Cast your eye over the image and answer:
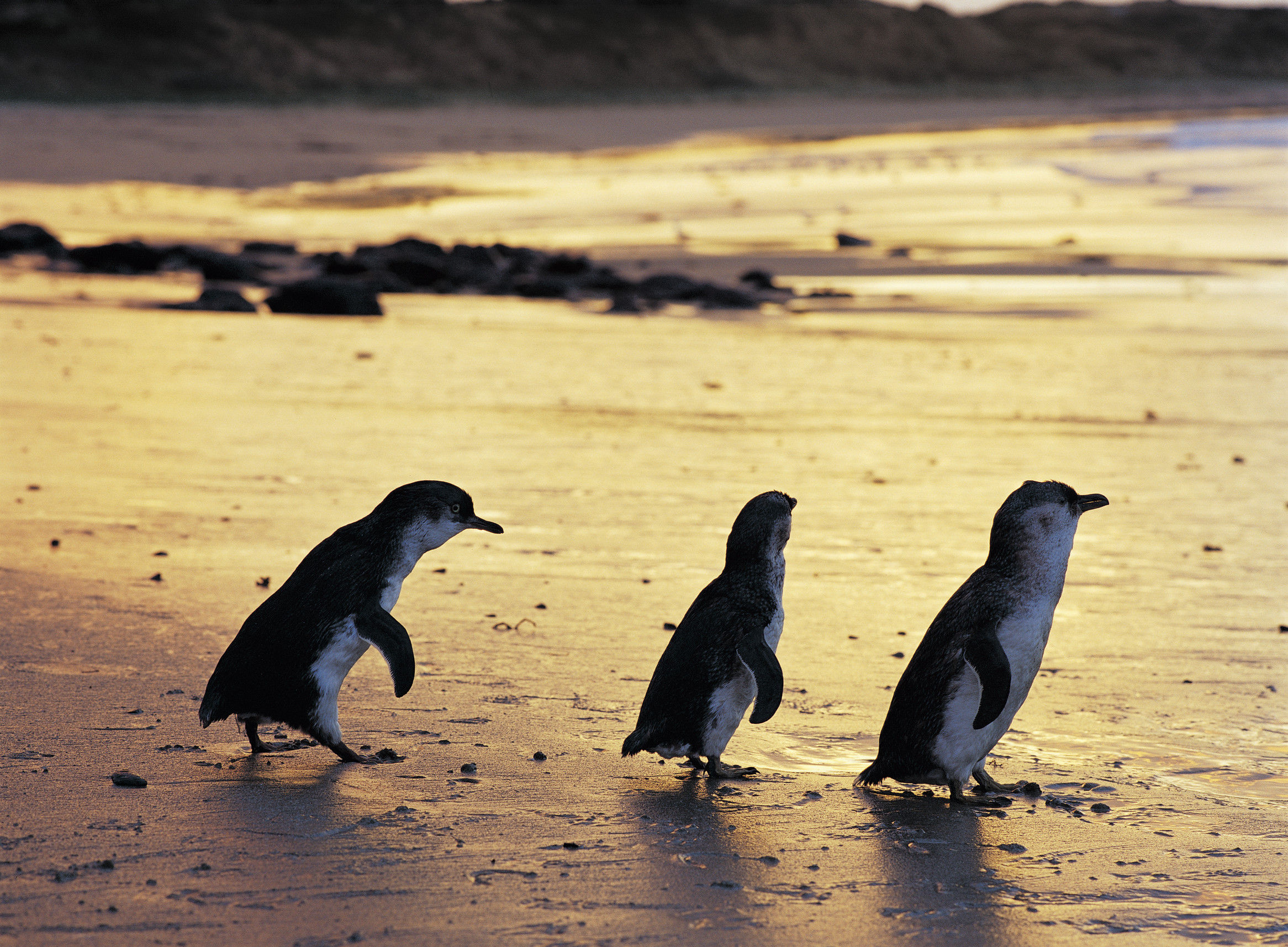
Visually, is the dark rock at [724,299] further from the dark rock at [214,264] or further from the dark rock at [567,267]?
the dark rock at [214,264]

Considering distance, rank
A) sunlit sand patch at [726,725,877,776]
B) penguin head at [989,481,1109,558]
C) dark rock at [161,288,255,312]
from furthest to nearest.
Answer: dark rock at [161,288,255,312]
sunlit sand patch at [726,725,877,776]
penguin head at [989,481,1109,558]

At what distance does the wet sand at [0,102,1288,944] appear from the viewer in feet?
11.6

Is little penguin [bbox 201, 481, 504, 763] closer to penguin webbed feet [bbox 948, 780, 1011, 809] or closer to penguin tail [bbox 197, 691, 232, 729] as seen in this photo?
penguin tail [bbox 197, 691, 232, 729]

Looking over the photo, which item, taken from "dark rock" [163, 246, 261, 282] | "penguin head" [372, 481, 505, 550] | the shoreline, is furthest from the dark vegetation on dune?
"penguin head" [372, 481, 505, 550]

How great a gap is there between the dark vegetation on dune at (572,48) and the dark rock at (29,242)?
3270cm

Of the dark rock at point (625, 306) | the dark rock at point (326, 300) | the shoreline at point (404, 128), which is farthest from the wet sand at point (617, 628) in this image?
the shoreline at point (404, 128)

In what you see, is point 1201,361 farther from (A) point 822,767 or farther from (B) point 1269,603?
(A) point 822,767

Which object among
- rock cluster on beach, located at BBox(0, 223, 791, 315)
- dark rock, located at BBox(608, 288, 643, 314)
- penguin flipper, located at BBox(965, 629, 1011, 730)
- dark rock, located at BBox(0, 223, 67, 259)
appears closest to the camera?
penguin flipper, located at BBox(965, 629, 1011, 730)

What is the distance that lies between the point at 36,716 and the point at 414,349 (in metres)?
7.96

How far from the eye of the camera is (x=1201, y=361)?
38.9ft

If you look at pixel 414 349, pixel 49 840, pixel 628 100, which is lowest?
pixel 49 840

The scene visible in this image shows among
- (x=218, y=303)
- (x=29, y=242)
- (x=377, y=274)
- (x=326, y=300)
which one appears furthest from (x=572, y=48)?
(x=326, y=300)

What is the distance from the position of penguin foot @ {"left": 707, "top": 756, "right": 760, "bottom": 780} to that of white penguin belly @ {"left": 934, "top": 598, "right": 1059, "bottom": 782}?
1.73ft

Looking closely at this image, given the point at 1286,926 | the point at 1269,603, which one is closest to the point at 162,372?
the point at 1269,603
